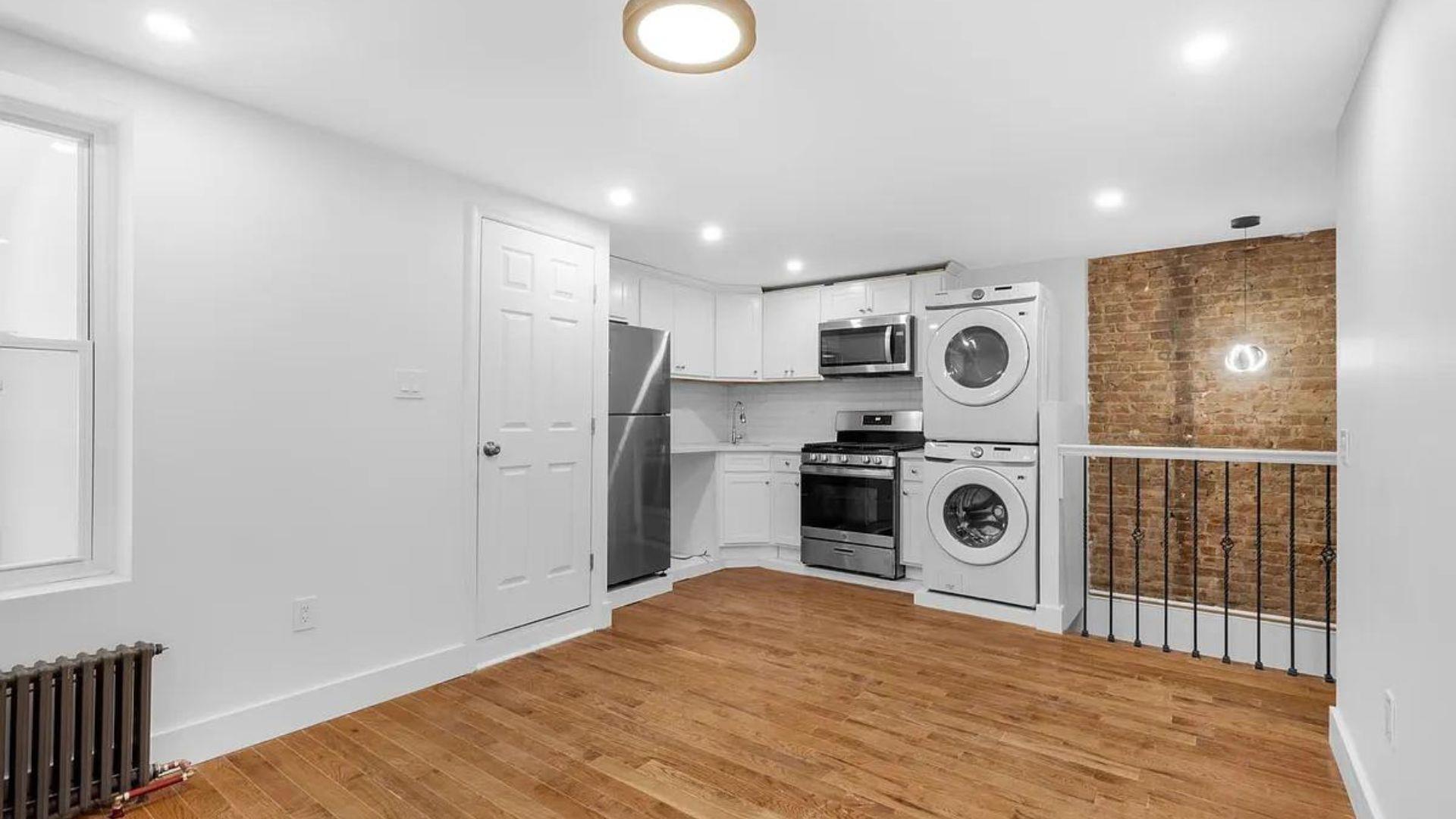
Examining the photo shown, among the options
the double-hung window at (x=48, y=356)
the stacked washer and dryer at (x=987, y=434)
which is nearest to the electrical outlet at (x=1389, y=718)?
the stacked washer and dryer at (x=987, y=434)

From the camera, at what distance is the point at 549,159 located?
3004 mm

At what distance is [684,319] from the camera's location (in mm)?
5406

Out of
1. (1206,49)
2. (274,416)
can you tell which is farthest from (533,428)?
(1206,49)

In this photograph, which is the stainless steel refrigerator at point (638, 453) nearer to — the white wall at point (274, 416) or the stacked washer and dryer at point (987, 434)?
the white wall at point (274, 416)

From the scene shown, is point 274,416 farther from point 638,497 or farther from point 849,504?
point 849,504

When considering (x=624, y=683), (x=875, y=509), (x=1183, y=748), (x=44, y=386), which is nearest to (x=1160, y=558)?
(x=875, y=509)

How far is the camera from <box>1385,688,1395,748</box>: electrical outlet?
5.79 ft

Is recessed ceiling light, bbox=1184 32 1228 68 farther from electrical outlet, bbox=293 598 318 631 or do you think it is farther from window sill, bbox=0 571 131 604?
window sill, bbox=0 571 131 604

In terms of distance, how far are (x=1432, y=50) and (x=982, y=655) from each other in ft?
9.15

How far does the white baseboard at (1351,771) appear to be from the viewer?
6.36 feet

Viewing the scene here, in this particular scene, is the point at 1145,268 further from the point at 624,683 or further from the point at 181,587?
the point at 181,587

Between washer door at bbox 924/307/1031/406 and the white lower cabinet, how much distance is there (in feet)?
2.14

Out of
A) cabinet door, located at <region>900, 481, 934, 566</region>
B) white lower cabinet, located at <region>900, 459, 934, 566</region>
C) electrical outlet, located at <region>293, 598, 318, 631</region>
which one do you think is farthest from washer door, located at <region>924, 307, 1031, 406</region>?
electrical outlet, located at <region>293, 598, 318, 631</region>

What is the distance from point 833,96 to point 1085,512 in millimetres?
3233
